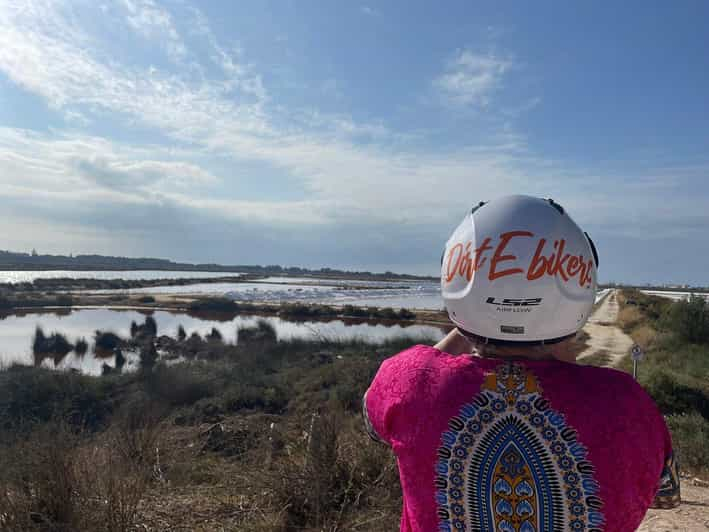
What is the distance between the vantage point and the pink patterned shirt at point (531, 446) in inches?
43.5

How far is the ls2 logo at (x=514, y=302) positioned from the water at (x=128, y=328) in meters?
18.2

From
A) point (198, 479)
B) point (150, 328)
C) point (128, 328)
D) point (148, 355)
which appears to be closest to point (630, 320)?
point (148, 355)

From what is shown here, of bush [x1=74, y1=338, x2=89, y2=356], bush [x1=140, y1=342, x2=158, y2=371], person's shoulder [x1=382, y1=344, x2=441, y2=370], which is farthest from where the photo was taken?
bush [x1=74, y1=338, x2=89, y2=356]

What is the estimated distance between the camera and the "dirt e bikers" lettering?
4.23 feet

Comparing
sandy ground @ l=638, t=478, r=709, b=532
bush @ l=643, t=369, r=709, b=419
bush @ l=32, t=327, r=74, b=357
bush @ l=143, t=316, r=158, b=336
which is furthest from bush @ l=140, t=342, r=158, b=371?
sandy ground @ l=638, t=478, r=709, b=532

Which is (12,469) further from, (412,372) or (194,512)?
(412,372)

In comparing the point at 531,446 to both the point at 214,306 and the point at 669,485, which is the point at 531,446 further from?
the point at 214,306

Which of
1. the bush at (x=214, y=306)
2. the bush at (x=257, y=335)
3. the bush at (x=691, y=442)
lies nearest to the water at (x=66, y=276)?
the bush at (x=214, y=306)

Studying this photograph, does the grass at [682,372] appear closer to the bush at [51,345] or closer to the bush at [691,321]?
the bush at [691,321]

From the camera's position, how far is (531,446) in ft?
3.72

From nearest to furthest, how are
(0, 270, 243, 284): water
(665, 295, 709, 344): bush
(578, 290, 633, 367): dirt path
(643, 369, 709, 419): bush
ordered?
1. (643, 369, 709, 419): bush
2. (578, 290, 633, 367): dirt path
3. (665, 295, 709, 344): bush
4. (0, 270, 243, 284): water

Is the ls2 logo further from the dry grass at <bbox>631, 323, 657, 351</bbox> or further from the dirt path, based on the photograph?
the dry grass at <bbox>631, 323, 657, 351</bbox>

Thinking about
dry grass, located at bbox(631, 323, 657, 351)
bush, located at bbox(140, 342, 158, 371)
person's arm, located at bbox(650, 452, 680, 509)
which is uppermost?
person's arm, located at bbox(650, 452, 680, 509)

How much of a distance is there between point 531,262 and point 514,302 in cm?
11
